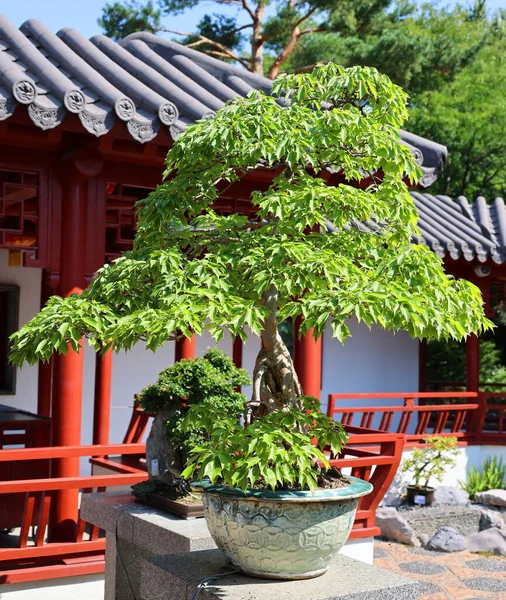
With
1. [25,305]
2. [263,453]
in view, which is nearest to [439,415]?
[25,305]

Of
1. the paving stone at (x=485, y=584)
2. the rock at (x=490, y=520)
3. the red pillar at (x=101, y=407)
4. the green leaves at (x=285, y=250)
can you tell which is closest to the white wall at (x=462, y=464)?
the rock at (x=490, y=520)

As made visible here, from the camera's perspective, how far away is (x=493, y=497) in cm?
1005

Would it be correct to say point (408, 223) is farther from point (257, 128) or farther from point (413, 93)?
point (413, 93)

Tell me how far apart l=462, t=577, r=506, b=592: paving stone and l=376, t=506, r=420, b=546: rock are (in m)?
1.25

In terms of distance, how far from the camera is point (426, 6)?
28.1 m

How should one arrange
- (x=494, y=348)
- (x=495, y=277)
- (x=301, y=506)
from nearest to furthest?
(x=301, y=506) < (x=495, y=277) < (x=494, y=348)

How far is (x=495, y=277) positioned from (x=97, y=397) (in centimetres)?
775

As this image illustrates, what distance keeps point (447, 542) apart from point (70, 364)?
482 cm

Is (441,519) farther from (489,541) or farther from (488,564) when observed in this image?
(488,564)

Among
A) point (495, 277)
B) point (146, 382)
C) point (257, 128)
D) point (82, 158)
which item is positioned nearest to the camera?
point (257, 128)

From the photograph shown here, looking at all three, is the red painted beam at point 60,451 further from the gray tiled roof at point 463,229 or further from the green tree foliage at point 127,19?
the green tree foliage at point 127,19

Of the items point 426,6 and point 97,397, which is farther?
point 426,6

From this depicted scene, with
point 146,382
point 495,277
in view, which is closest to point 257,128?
point 146,382

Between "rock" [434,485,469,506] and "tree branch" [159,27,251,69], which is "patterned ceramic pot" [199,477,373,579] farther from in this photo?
"tree branch" [159,27,251,69]
